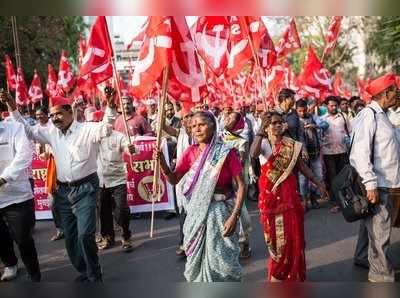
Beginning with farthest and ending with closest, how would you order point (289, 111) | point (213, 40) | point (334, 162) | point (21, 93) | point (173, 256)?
point (21, 93), point (334, 162), point (213, 40), point (289, 111), point (173, 256)

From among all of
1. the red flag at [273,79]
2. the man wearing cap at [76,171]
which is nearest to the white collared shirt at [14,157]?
the man wearing cap at [76,171]

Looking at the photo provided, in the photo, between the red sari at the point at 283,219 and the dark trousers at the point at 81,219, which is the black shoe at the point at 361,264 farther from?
the dark trousers at the point at 81,219

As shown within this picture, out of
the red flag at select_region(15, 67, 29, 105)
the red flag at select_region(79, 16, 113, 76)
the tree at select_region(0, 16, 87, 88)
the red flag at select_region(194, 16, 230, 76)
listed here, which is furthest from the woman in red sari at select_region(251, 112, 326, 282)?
the tree at select_region(0, 16, 87, 88)

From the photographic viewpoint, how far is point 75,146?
13.0ft

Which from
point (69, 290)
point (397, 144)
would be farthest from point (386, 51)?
point (69, 290)

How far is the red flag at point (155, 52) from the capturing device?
168 inches

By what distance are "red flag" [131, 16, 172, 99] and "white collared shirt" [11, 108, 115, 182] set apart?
609 millimetres

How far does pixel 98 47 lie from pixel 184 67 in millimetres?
1469

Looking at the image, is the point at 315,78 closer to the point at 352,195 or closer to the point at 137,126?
the point at 137,126

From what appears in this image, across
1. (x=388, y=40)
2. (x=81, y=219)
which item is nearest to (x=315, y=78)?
(x=81, y=219)

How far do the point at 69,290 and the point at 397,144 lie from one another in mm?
3352

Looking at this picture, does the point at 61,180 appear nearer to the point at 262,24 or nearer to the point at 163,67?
the point at 163,67

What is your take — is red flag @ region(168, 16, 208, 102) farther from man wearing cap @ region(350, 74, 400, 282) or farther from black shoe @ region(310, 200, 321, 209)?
black shoe @ region(310, 200, 321, 209)

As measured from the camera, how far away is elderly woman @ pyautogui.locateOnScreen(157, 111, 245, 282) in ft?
10.5
